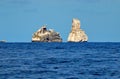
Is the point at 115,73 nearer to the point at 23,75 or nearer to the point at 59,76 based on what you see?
the point at 59,76

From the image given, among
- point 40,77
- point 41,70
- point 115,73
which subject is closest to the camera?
point 40,77

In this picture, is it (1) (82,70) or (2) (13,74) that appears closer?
(2) (13,74)

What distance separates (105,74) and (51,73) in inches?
239

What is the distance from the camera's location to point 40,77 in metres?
49.8

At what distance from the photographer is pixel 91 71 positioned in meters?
56.5

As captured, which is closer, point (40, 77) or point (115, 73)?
point (40, 77)

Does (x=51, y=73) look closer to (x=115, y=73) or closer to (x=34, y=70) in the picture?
(x=34, y=70)

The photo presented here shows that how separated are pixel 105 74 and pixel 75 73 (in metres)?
3.61

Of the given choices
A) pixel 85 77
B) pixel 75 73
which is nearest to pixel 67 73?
pixel 75 73

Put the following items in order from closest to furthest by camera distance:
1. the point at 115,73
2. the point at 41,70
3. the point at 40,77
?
Answer: the point at 40,77
the point at 115,73
the point at 41,70

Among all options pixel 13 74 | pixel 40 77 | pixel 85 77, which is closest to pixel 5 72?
pixel 13 74


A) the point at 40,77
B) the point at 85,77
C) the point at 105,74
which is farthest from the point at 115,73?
the point at 40,77

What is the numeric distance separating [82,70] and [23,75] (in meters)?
9.69

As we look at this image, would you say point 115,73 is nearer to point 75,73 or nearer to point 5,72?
point 75,73
